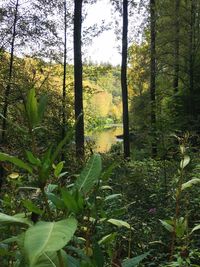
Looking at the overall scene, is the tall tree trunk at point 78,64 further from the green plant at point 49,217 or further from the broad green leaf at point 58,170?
the green plant at point 49,217

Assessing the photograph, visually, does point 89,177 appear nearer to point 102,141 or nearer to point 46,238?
point 46,238

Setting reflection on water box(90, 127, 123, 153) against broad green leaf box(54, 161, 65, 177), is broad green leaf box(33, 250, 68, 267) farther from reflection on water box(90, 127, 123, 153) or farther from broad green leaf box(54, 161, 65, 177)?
reflection on water box(90, 127, 123, 153)

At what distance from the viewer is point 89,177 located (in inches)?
40.2

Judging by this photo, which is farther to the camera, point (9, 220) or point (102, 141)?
point (102, 141)

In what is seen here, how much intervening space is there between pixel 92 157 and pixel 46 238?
1.30 ft

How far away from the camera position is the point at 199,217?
5262mm

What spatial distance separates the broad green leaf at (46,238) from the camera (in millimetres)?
675

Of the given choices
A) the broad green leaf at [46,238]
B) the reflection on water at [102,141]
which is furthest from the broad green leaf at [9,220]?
the reflection on water at [102,141]

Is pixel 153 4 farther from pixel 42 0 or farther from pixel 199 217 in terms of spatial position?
pixel 199 217

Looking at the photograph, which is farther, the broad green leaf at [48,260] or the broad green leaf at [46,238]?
the broad green leaf at [48,260]

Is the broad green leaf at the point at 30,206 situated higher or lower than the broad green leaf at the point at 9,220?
higher

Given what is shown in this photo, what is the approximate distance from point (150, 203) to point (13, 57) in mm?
8544

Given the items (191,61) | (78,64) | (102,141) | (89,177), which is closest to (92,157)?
(89,177)

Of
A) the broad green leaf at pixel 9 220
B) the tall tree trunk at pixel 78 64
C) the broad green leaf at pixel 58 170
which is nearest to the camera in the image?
the broad green leaf at pixel 9 220
